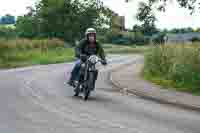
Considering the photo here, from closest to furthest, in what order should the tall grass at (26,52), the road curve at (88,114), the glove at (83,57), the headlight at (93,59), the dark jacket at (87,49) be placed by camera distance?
the road curve at (88,114)
the headlight at (93,59)
the glove at (83,57)
the dark jacket at (87,49)
the tall grass at (26,52)

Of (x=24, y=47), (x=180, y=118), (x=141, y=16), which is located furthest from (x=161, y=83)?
(x=24, y=47)

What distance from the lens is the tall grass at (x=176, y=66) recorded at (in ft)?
60.4

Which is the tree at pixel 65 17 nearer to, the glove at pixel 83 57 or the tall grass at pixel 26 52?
the tall grass at pixel 26 52

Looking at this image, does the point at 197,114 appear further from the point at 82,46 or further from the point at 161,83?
the point at 161,83

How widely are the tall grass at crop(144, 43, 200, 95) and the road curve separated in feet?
10.1

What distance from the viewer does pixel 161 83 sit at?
19.5 metres

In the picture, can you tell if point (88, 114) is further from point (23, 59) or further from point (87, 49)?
point (23, 59)

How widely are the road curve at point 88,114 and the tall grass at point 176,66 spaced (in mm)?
3077

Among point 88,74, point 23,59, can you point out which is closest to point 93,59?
point 88,74

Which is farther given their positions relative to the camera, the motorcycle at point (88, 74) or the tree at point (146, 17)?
the tree at point (146, 17)

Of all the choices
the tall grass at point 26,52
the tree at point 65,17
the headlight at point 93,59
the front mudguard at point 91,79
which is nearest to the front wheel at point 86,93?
the front mudguard at point 91,79

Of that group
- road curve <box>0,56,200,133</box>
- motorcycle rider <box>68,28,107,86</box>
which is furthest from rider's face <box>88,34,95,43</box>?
road curve <box>0,56,200,133</box>

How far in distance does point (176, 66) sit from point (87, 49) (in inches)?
243

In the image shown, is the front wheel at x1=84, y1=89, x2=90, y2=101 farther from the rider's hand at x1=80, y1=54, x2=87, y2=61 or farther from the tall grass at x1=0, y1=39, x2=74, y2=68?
the tall grass at x1=0, y1=39, x2=74, y2=68
